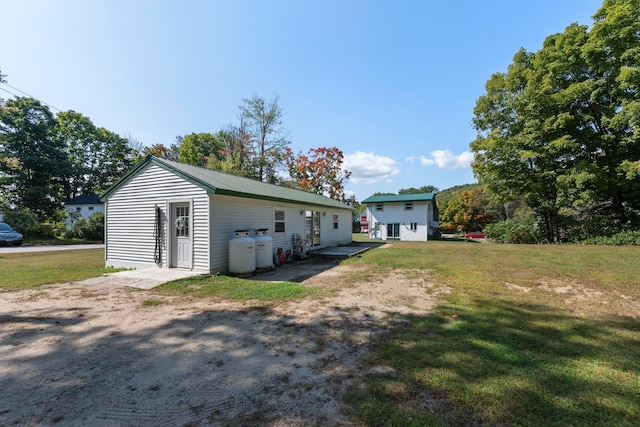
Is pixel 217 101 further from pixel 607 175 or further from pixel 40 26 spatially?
pixel 607 175

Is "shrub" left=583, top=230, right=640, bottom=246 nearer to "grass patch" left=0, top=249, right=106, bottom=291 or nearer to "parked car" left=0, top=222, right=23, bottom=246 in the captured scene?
"grass patch" left=0, top=249, right=106, bottom=291

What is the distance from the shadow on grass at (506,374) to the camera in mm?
2215

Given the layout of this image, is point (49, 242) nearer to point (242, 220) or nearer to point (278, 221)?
point (278, 221)

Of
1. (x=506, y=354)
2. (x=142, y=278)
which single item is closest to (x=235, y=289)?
(x=142, y=278)

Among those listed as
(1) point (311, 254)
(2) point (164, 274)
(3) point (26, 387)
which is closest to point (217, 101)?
(1) point (311, 254)

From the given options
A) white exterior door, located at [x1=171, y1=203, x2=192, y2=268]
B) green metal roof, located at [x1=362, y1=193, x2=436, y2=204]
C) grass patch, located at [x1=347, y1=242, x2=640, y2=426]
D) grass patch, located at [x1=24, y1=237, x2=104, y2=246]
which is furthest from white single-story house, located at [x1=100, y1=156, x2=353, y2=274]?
→ green metal roof, located at [x1=362, y1=193, x2=436, y2=204]

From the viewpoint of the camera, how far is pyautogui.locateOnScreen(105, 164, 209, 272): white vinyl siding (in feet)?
26.6

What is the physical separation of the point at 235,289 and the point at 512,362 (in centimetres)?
542

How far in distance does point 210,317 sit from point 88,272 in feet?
22.2

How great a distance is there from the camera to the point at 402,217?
2741 centimetres

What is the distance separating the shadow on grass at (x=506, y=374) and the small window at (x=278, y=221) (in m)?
7.47

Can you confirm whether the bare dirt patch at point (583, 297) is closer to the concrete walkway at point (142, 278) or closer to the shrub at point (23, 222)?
the concrete walkway at point (142, 278)

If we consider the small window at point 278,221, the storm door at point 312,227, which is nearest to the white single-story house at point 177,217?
the small window at point 278,221

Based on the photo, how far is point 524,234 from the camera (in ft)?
64.0
